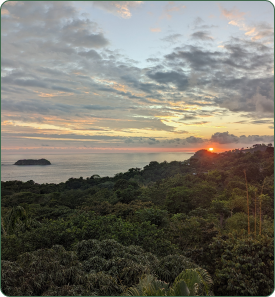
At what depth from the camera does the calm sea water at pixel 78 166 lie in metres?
44.5

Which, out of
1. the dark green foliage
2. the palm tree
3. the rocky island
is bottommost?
the dark green foliage

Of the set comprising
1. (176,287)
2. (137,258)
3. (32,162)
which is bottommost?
A: (137,258)

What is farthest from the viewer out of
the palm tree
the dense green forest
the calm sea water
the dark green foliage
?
the calm sea water

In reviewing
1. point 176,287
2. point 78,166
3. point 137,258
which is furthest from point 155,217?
point 78,166

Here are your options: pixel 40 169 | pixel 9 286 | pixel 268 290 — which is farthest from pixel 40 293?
pixel 40 169

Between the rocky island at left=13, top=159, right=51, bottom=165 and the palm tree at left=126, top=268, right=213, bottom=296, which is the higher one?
the rocky island at left=13, top=159, right=51, bottom=165

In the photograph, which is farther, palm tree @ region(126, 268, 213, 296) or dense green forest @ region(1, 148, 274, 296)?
dense green forest @ region(1, 148, 274, 296)

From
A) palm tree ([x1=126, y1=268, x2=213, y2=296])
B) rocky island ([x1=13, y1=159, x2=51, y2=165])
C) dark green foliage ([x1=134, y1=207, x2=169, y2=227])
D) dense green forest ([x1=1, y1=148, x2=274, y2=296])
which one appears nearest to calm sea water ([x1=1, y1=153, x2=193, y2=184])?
rocky island ([x1=13, y1=159, x2=51, y2=165])

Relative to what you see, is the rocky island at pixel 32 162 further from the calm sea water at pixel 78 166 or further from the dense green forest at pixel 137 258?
the dense green forest at pixel 137 258

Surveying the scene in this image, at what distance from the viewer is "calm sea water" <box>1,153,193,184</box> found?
44500 millimetres

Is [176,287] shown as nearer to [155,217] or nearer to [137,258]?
[137,258]

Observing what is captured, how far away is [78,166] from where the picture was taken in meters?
66.4

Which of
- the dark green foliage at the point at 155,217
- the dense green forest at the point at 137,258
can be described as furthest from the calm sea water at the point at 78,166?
the dense green forest at the point at 137,258

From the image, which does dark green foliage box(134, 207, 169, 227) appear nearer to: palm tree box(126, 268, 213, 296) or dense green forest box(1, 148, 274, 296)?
dense green forest box(1, 148, 274, 296)
